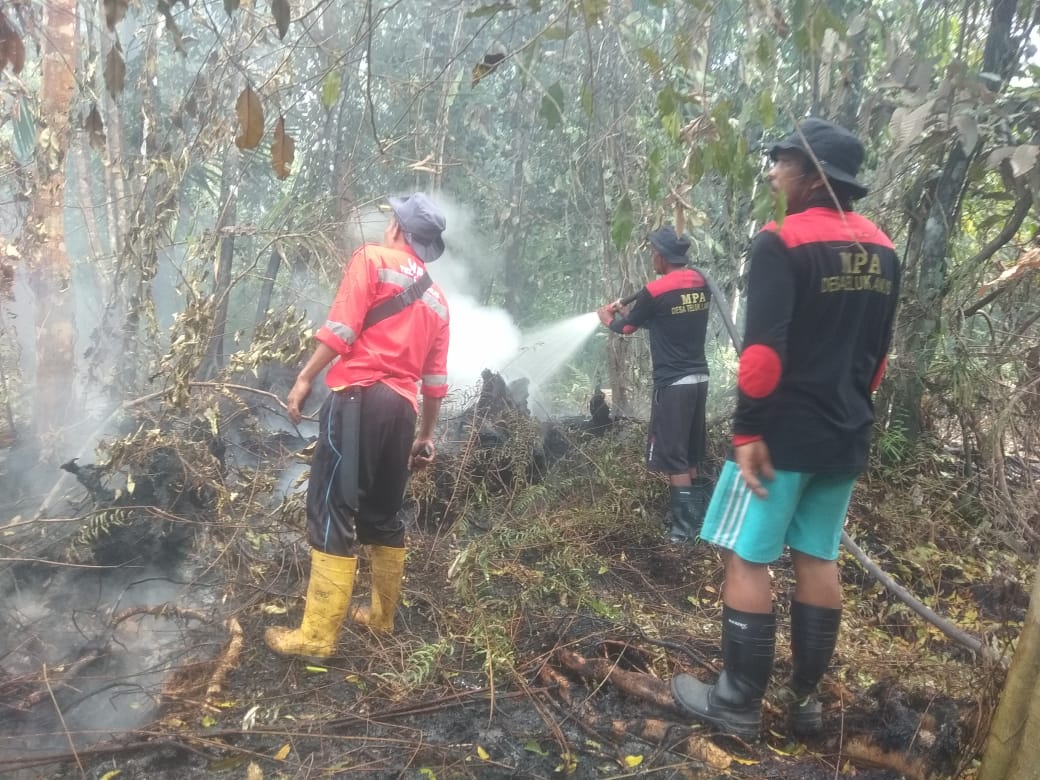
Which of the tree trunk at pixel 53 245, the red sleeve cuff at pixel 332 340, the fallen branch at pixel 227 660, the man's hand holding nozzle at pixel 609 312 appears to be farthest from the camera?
the tree trunk at pixel 53 245

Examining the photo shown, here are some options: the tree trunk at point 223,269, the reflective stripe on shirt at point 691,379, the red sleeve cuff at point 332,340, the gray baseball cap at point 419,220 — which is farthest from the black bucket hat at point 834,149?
the tree trunk at point 223,269

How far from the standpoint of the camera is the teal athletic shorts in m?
2.40

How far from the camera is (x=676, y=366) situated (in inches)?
190

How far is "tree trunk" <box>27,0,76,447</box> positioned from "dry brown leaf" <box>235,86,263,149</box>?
4.51 m

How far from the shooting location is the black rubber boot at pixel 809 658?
2453 mm

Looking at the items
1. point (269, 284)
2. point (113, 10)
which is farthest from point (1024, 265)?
point (269, 284)

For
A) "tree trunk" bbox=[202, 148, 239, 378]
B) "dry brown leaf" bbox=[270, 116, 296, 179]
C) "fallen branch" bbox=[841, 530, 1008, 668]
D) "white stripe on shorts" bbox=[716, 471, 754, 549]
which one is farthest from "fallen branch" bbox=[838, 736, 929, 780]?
"tree trunk" bbox=[202, 148, 239, 378]

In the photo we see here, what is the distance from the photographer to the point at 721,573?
4.18 m

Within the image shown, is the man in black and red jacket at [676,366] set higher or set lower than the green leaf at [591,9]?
lower

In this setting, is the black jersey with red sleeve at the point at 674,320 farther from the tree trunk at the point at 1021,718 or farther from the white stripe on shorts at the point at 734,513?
the tree trunk at the point at 1021,718

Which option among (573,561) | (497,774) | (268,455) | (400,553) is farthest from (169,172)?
(497,774)

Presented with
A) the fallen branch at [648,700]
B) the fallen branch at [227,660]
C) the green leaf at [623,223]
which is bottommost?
the fallen branch at [227,660]

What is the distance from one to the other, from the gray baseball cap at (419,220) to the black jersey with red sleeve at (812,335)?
4.74ft

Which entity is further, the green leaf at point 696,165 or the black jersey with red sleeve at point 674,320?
the black jersey with red sleeve at point 674,320
